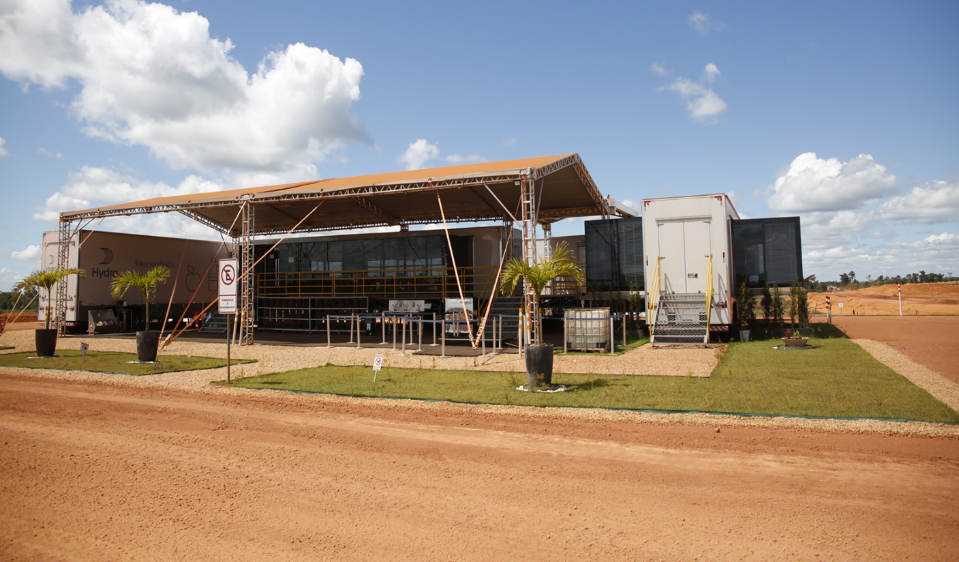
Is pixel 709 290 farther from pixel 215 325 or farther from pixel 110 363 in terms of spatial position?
pixel 215 325

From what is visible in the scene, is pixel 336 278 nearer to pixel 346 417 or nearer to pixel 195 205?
pixel 195 205

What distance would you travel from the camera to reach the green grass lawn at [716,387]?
7.22m

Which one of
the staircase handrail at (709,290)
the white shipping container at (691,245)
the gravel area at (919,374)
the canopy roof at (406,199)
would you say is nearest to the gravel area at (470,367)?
the gravel area at (919,374)

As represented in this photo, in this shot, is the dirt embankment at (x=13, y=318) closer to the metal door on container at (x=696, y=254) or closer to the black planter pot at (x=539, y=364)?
the black planter pot at (x=539, y=364)

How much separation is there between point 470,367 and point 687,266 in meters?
7.83

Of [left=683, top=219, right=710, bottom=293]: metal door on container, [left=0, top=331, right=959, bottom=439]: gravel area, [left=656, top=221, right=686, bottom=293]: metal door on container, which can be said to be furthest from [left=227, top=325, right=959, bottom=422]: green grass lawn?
[left=656, top=221, right=686, bottom=293]: metal door on container

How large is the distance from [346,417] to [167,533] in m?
3.59

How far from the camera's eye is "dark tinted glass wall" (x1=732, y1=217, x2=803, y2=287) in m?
17.3

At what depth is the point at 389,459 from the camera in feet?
18.2

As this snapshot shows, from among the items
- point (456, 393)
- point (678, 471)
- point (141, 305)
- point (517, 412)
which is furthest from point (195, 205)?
point (678, 471)

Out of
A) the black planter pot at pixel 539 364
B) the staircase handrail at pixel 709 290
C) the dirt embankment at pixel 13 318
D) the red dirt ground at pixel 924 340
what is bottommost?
the red dirt ground at pixel 924 340

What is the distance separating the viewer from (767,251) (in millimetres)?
17719

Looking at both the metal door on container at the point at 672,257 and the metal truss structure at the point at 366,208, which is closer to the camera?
the metal truss structure at the point at 366,208

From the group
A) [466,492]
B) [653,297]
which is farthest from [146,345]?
[653,297]
